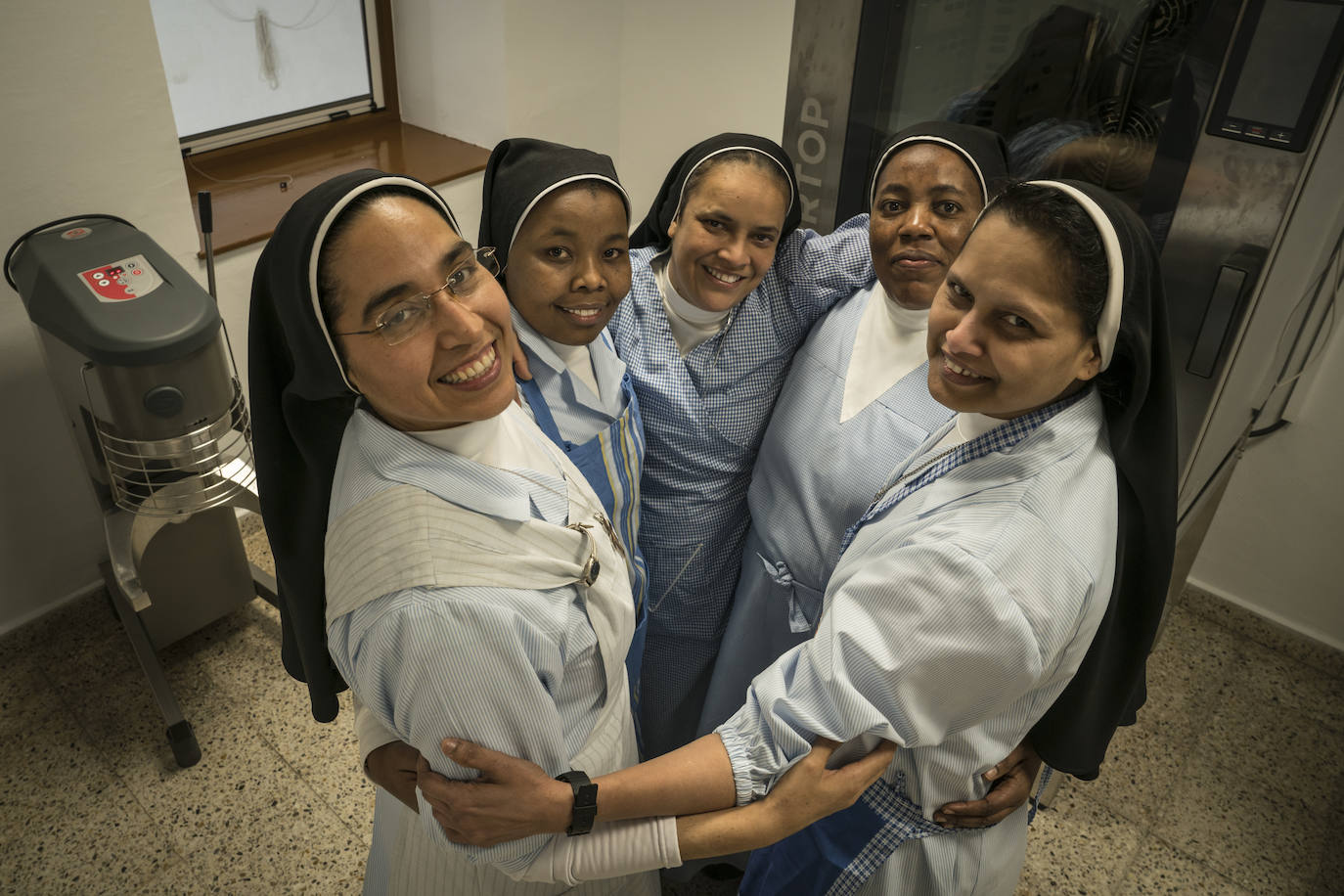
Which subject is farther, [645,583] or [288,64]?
[288,64]

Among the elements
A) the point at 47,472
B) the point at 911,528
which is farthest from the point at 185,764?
the point at 911,528

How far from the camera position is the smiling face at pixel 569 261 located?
1.42 metres

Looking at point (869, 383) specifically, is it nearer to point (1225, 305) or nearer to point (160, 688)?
point (1225, 305)

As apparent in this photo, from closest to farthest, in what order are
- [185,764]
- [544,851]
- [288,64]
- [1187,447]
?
[544,851] → [1187,447] → [185,764] → [288,64]

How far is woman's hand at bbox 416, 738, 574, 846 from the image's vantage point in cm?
105

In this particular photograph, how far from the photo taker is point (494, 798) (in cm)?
106

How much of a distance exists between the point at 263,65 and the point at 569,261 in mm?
2034

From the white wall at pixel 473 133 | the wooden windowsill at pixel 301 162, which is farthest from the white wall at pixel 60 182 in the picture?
the wooden windowsill at pixel 301 162

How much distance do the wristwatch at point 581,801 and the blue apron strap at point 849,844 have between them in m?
0.41

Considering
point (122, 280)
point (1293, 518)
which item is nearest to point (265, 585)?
point (122, 280)

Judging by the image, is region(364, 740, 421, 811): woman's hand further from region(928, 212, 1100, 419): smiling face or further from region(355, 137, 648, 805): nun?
region(928, 212, 1100, 419): smiling face

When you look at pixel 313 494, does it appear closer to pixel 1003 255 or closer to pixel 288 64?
pixel 1003 255

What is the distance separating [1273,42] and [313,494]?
4.95 ft

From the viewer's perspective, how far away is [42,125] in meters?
2.02
